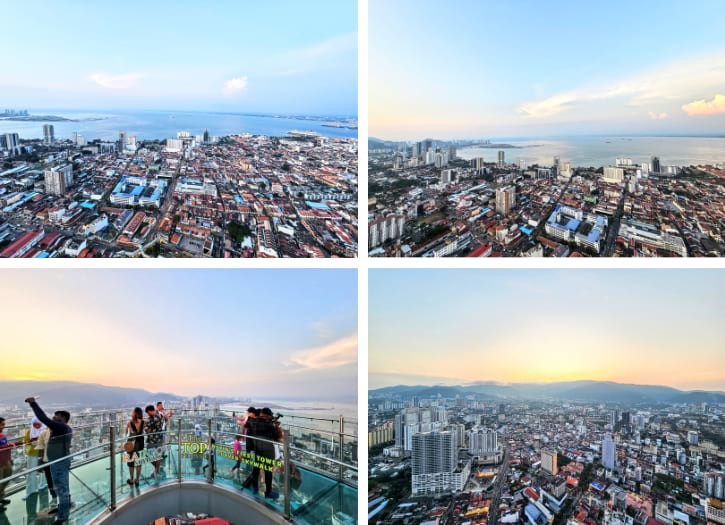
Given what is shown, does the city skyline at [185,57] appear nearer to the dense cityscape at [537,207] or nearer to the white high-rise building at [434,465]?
the dense cityscape at [537,207]

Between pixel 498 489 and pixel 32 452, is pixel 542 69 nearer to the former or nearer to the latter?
pixel 498 489

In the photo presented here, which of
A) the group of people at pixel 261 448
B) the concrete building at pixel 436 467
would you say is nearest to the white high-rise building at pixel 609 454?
the concrete building at pixel 436 467

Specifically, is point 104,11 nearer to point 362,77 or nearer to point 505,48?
point 362,77

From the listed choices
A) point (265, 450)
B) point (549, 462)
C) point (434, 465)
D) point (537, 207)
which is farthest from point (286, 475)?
point (537, 207)

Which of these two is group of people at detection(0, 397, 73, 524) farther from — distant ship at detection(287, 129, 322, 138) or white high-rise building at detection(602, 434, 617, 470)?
white high-rise building at detection(602, 434, 617, 470)

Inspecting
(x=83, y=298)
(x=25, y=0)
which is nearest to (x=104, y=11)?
(x=25, y=0)

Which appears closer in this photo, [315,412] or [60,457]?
[60,457]
